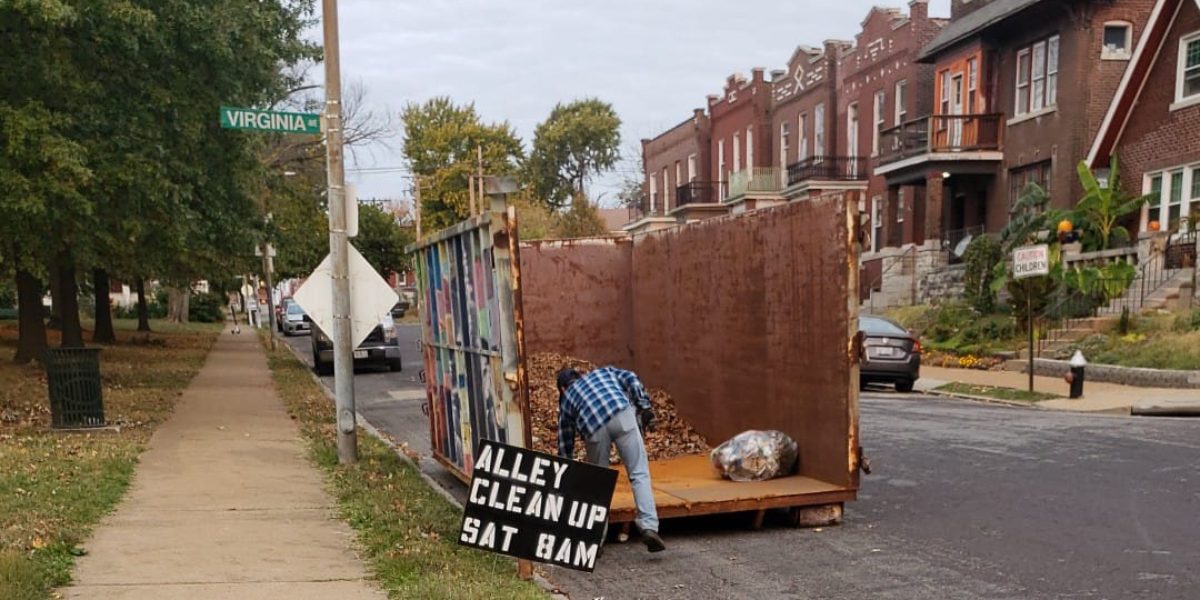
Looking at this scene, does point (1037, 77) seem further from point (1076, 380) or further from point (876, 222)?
point (1076, 380)

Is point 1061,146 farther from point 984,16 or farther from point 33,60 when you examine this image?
point 33,60

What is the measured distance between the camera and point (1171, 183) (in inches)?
842

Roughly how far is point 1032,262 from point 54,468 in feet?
45.2

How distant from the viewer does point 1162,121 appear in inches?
851

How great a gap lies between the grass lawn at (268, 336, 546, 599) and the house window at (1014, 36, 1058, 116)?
20582mm

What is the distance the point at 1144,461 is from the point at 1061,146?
56.4 ft

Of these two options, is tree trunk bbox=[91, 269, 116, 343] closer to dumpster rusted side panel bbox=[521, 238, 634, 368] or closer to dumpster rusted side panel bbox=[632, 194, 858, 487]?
dumpster rusted side panel bbox=[521, 238, 634, 368]

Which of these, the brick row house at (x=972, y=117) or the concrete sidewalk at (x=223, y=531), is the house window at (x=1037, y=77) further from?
the concrete sidewalk at (x=223, y=531)

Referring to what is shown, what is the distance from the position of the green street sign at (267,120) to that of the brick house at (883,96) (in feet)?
78.4

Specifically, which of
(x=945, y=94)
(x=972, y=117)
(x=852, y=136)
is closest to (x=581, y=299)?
(x=972, y=117)

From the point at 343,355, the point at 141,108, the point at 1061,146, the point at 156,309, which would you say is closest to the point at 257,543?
the point at 343,355

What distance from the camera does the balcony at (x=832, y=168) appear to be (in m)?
34.7

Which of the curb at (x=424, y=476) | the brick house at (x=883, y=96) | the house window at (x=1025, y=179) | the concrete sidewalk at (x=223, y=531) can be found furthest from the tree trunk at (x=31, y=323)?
the brick house at (x=883, y=96)

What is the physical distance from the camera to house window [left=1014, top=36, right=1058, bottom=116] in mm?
24922
